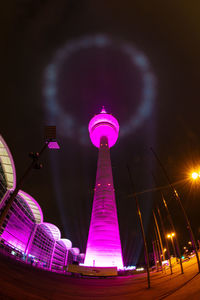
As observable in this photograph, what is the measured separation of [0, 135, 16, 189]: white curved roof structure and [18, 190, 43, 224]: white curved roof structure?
6501mm

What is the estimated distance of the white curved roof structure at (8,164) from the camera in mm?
30562

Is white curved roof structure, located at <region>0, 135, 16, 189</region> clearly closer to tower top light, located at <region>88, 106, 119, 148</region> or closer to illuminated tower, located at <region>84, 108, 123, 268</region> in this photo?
illuminated tower, located at <region>84, 108, 123, 268</region>

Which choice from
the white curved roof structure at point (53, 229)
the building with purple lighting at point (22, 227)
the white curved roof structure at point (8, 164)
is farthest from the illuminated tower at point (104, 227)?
the white curved roof structure at point (53, 229)

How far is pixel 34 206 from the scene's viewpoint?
46156 mm

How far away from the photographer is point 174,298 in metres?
6.86

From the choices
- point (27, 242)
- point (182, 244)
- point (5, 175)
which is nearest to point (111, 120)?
point (5, 175)

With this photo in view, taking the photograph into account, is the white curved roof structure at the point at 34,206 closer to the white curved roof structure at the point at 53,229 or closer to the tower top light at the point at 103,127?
the white curved roof structure at the point at 53,229

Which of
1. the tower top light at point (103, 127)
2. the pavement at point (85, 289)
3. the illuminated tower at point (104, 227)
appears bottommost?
the pavement at point (85, 289)

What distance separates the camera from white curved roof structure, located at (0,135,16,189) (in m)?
30.6

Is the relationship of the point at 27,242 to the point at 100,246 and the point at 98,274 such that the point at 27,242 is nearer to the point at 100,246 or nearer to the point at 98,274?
the point at 100,246

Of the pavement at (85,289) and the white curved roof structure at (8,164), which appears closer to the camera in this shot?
the pavement at (85,289)

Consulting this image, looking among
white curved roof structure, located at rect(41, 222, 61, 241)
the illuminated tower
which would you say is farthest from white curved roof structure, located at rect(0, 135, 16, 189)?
white curved roof structure, located at rect(41, 222, 61, 241)

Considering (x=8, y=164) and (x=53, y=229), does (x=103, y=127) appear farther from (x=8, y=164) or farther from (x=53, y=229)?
(x=53, y=229)

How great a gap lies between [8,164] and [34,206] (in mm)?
18435
